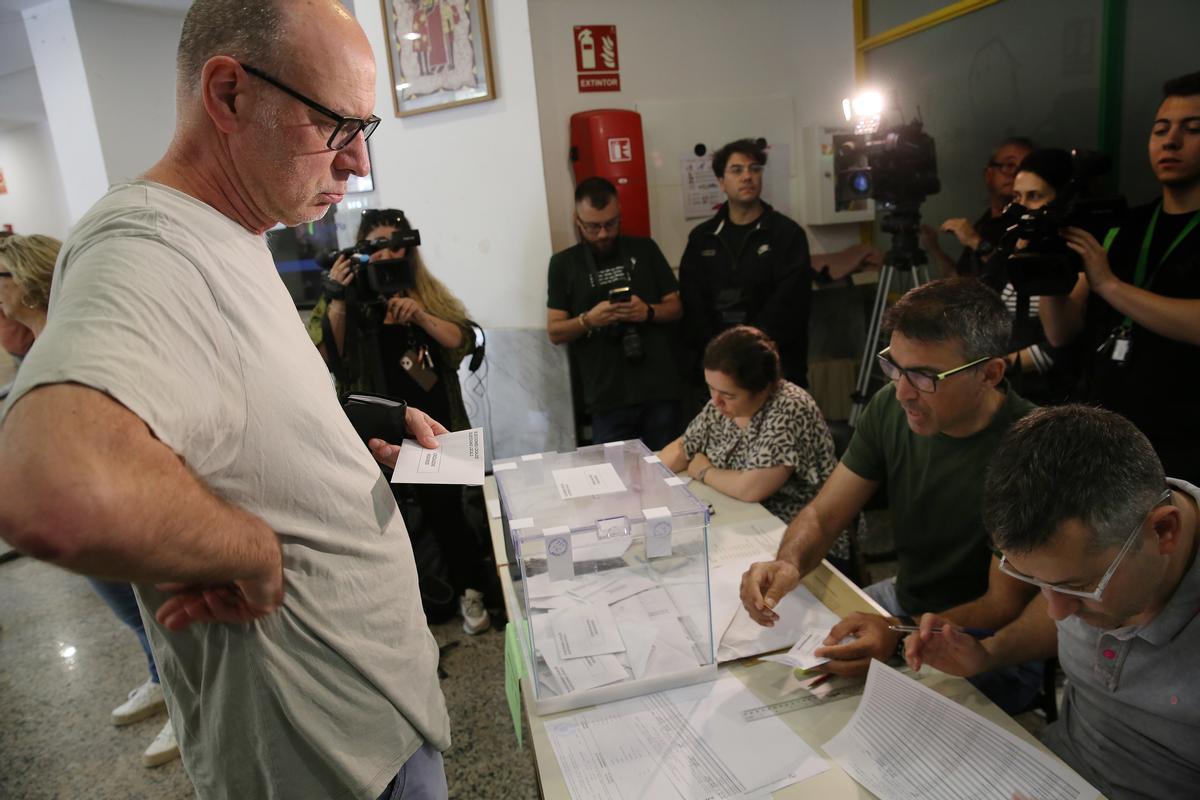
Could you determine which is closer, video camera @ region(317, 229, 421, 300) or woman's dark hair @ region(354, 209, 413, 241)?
video camera @ region(317, 229, 421, 300)

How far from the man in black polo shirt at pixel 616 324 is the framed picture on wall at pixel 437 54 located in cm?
77

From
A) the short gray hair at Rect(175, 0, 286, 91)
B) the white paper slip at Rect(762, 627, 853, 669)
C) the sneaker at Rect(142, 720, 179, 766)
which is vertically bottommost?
the sneaker at Rect(142, 720, 179, 766)

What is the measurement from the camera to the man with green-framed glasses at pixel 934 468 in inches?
57.8

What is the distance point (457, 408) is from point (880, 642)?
197cm

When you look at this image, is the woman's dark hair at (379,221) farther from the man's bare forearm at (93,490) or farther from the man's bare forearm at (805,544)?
the man's bare forearm at (93,490)

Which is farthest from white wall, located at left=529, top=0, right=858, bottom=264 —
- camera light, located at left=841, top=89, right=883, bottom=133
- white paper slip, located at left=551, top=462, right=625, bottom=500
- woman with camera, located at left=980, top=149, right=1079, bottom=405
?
white paper slip, located at left=551, top=462, right=625, bottom=500

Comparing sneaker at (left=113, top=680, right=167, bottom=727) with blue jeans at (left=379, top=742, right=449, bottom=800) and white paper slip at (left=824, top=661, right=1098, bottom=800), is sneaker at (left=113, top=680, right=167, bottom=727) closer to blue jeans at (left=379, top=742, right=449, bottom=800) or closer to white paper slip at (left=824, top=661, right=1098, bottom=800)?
blue jeans at (left=379, top=742, right=449, bottom=800)

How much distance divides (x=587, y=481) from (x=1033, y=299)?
1.94m

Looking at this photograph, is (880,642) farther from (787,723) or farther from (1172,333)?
(1172,333)

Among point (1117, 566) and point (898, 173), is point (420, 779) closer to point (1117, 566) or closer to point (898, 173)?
point (1117, 566)

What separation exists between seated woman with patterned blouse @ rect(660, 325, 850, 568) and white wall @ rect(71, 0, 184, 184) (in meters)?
3.61

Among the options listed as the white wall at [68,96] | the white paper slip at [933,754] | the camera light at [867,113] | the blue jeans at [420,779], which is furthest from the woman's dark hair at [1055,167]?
the white wall at [68,96]

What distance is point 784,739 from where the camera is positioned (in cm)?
111

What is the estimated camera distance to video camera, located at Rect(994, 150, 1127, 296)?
2021mm
